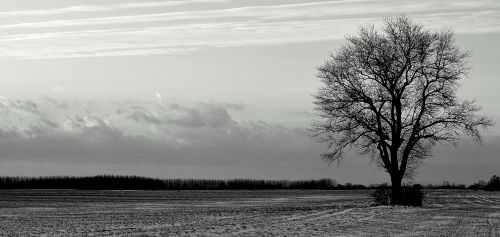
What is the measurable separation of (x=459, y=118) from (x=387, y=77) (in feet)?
19.6

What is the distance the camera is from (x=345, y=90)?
2143 inches

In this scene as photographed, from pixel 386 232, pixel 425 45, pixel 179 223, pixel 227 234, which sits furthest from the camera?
pixel 425 45

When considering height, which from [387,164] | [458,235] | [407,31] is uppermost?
[407,31]

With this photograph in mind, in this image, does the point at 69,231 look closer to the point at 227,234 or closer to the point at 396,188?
the point at 227,234

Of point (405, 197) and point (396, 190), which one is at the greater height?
point (396, 190)

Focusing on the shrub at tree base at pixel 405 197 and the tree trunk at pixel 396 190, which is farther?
the shrub at tree base at pixel 405 197

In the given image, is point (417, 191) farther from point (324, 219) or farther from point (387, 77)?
point (324, 219)

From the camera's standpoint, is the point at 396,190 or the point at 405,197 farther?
the point at 405,197

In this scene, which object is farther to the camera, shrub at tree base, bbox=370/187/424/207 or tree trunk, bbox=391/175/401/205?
shrub at tree base, bbox=370/187/424/207

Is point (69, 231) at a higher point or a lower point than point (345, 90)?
lower

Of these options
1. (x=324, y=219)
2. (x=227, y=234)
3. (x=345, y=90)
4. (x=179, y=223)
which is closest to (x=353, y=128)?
(x=345, y=90)

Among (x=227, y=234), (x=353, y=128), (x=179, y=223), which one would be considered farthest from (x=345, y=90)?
(x=227, y=234)

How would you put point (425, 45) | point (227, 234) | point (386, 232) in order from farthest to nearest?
point (425, 45) → point (386, 232) → point (227, 234)

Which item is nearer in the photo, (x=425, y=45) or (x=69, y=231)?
(x=69, y=231)
